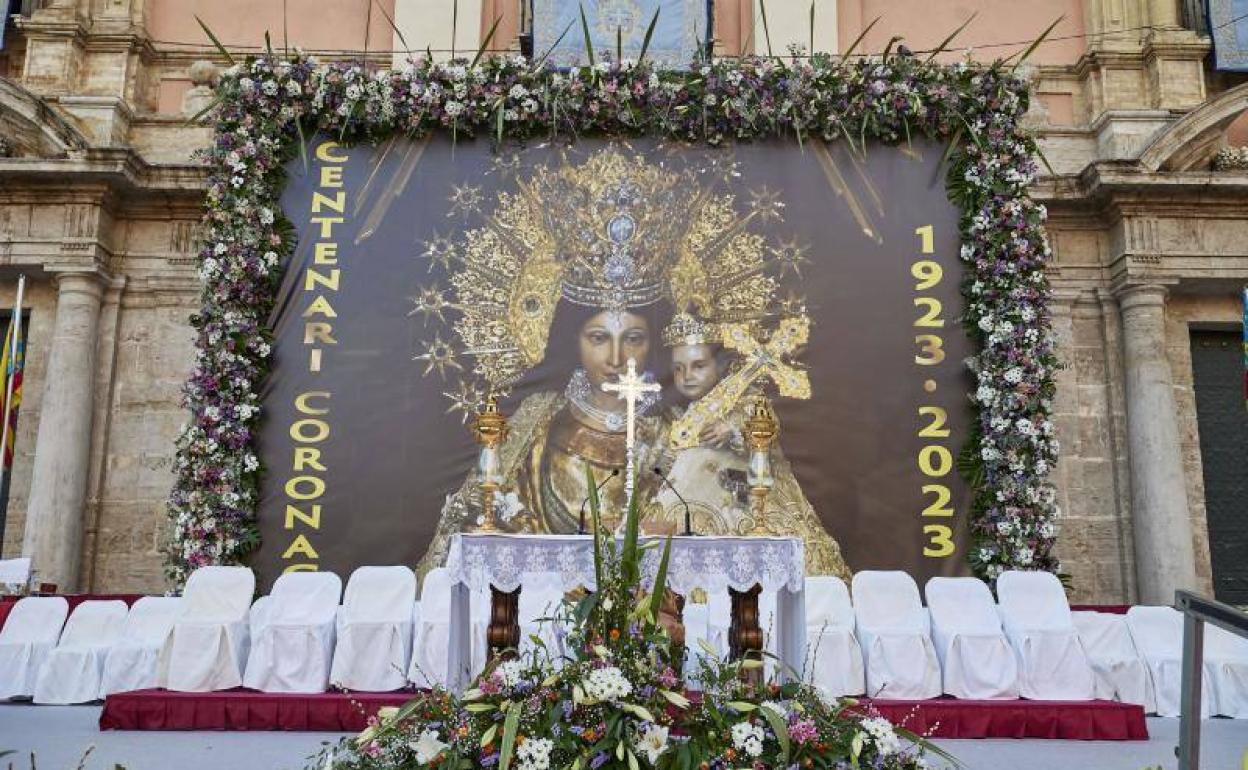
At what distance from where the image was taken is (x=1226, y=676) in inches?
265

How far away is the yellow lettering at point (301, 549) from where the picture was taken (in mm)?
8734

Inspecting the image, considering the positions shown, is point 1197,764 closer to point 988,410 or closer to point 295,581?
point 295,581

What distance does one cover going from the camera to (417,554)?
8.77 meters

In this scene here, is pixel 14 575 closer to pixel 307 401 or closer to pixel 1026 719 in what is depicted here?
pixel 307 401

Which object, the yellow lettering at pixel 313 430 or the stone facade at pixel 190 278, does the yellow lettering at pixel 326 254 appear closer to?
the yellow lettering at pixel 313 430

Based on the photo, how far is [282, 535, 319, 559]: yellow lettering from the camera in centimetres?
873

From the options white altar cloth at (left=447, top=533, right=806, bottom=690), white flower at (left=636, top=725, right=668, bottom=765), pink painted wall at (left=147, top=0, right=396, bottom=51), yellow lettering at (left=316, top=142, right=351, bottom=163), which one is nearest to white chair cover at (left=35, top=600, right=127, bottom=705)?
white altar cloth at (left=447, top=533, right=806, bottom=690)

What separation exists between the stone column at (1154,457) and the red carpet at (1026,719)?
3908 mm

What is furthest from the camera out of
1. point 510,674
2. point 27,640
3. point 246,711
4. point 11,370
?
point 11,370

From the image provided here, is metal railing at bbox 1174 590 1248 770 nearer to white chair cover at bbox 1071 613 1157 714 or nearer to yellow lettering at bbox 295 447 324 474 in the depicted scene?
white chair cover at bbox 1071 613 1157 714

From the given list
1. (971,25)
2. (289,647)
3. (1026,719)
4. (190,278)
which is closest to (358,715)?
(289,647)

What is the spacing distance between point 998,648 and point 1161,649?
122 cm

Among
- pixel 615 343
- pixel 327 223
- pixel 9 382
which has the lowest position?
pixel 9 382

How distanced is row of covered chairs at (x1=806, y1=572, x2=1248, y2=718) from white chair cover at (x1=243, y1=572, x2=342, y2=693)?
2.84 m
